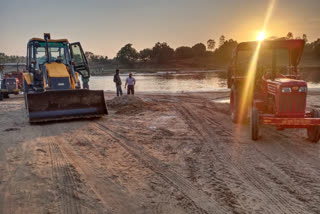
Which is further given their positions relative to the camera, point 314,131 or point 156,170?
point 314,131

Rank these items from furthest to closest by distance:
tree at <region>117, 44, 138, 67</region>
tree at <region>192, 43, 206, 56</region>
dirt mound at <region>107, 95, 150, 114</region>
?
tree at <region>192, 43, 206, 56</region> < tree at <region>117, 44, 138, 67</region> < dirt mound at <region>107, 95, 150, 114</region>

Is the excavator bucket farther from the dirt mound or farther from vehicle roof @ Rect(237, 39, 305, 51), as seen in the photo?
vehicle roof @ Rect(237, 39, 305, 51)

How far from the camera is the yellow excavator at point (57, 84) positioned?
9.06 metres

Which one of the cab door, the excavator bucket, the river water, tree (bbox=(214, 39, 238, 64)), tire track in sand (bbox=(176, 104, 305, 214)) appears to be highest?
tree (bbox=(214, 39, 238, 64))

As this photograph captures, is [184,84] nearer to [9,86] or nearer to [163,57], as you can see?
[9,86]

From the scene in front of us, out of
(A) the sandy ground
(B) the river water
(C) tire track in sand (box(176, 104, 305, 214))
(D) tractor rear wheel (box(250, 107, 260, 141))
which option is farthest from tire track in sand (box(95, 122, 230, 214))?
(B) the river water

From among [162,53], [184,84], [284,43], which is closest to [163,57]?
[162,53]

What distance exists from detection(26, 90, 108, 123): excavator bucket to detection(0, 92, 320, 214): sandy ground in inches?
29.4

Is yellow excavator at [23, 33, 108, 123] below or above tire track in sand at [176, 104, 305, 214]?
above

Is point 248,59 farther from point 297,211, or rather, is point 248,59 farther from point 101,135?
point 297,211

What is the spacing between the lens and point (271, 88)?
6984 mm

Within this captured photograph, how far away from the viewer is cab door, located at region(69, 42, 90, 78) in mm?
11094

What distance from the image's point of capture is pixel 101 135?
7.39 meters

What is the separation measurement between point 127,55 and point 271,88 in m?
104
